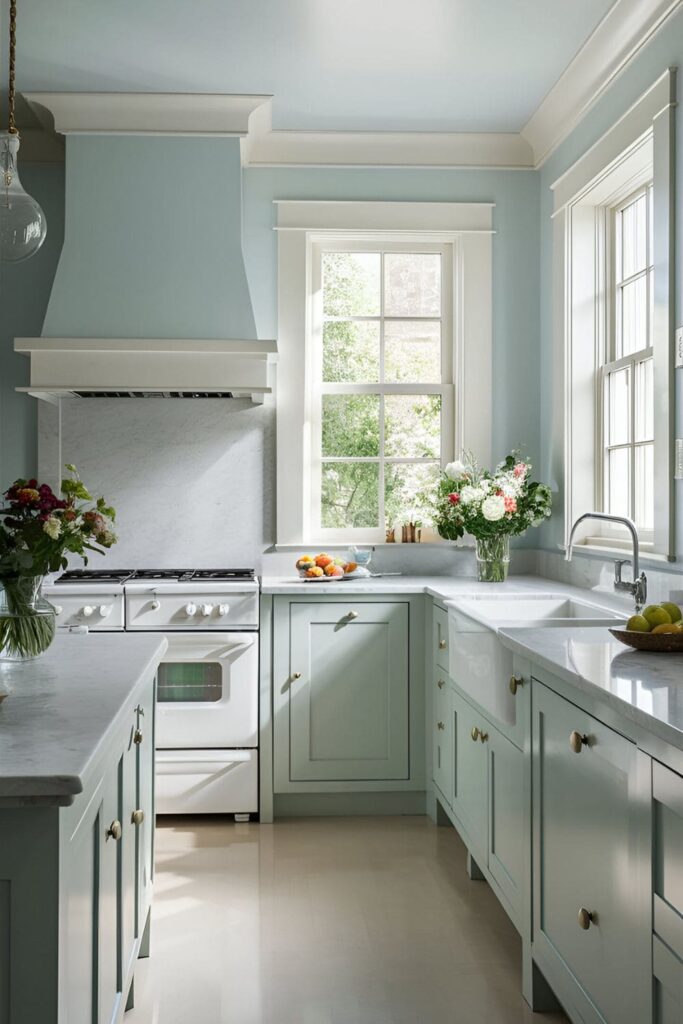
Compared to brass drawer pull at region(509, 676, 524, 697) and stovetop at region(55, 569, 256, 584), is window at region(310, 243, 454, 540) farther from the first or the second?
brass drawer pull at region(509, 676, 524, 697)

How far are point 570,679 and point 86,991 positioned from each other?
1046mm

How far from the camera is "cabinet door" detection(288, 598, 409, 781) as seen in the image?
149 inches

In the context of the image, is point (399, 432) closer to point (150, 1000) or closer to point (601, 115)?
point (601, 115)

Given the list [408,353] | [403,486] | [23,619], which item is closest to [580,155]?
[408,353]

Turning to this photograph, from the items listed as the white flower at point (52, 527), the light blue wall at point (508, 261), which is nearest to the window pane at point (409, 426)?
the light blue wall at point (508, 261)

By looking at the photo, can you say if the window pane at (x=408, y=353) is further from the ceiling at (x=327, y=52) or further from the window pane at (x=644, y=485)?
the window pane at (x=644, y=485)

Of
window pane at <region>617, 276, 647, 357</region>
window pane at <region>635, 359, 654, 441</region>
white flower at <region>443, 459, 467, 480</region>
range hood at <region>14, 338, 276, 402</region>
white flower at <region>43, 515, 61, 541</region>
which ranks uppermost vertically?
window pane at <region>617, 276, 647, 357</region>

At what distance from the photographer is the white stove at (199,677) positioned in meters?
3.70

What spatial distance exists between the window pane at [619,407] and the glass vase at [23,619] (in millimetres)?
2404

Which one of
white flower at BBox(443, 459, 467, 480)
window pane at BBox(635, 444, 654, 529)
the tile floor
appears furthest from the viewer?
white flower at BBox(443, 459, 467, 480)

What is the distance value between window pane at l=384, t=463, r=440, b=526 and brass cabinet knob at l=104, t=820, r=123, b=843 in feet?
9.08

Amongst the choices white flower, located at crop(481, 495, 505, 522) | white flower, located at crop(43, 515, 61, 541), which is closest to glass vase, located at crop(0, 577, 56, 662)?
white flower, located at crop(43, 515, 61, 541)

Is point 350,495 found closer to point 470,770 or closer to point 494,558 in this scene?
point 494,558

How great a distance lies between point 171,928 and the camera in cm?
276
